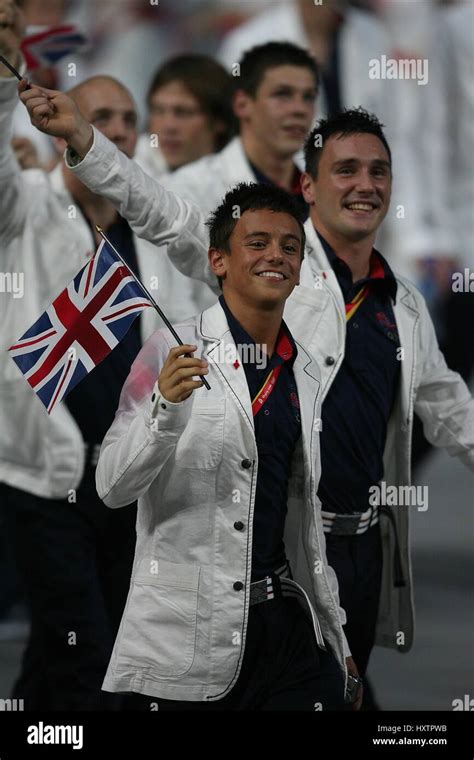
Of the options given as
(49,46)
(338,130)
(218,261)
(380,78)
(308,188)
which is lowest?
(218,261)

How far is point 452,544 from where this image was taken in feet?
28.6

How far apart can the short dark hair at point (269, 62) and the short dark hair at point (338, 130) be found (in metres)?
1.46

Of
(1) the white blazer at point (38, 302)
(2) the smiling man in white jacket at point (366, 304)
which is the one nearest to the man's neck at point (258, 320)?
(2) the smiling man in white jacket at point (366, 304)

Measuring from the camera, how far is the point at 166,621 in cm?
475

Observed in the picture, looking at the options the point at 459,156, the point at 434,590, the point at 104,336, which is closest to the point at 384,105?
the point at 459,156

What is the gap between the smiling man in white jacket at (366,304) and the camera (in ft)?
17.7

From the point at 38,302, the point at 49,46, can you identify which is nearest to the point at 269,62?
the point at 49,46

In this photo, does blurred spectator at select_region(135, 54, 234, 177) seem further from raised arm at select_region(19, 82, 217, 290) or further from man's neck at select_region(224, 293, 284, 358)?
man's neck at select_region(224, 293, 284, 358)

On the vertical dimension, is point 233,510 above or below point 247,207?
below

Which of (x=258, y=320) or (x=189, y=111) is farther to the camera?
(x=189, y=111)

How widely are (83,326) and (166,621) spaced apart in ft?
2.84

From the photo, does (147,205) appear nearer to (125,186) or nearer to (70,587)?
(125,186)

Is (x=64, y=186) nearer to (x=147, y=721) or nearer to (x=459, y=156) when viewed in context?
(x=147, y=721)

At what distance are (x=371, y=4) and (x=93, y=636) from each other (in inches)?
182
